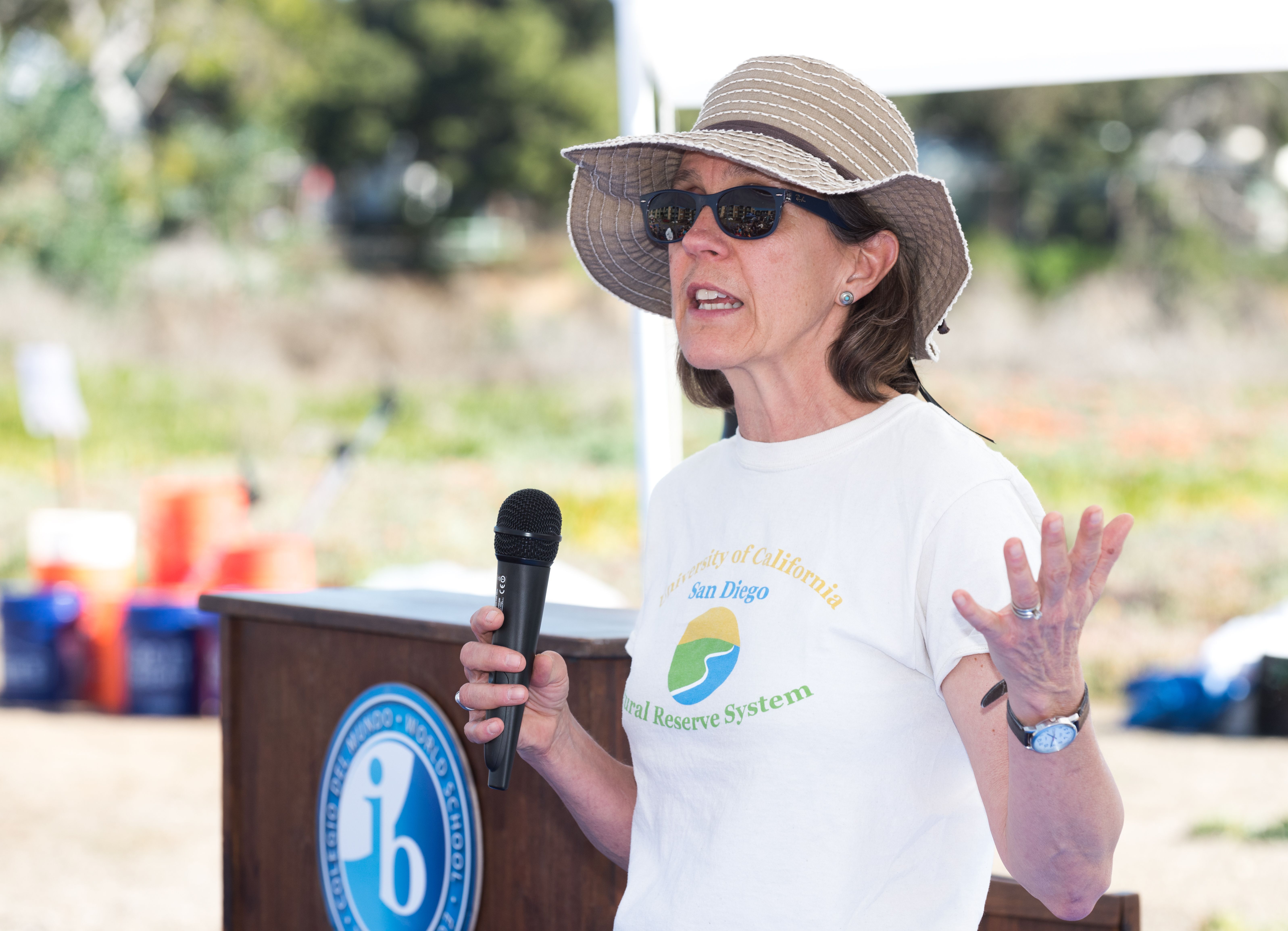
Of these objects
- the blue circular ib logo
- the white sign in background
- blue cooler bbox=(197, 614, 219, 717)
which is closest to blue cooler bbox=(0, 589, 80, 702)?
blue cooler bbox=(197, 614, 219, 717)

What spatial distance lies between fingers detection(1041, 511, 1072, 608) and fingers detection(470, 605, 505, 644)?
0.62 meters

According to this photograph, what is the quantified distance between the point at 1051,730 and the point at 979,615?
0.14m

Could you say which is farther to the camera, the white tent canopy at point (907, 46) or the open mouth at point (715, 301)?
the white tent canopy at point (907, 46)

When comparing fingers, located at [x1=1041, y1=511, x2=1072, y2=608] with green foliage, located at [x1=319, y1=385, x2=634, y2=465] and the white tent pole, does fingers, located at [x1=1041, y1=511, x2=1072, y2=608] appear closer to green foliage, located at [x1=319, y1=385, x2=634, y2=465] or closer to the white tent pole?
the white tent pole

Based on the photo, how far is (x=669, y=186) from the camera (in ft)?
6.15

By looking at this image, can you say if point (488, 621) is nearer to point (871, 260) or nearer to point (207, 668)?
point (871, 260)

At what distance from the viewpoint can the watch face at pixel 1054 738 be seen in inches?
45.0

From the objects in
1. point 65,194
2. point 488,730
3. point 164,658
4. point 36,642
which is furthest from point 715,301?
point 65,194

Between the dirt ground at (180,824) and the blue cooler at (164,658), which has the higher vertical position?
the blue cooler at (164,658)

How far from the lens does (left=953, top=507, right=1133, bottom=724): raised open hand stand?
1051 millimetres

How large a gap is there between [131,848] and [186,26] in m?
18.0

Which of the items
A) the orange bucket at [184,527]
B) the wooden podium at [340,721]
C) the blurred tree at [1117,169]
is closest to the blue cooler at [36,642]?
the orange bucket at [184,527]

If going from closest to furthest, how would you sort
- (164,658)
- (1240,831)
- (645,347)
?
1. (645,347)
2. (1240,831)
3. (164,658)

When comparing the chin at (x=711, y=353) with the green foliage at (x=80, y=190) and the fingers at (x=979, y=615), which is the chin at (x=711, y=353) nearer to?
the fingers at (x=979, y=615)
